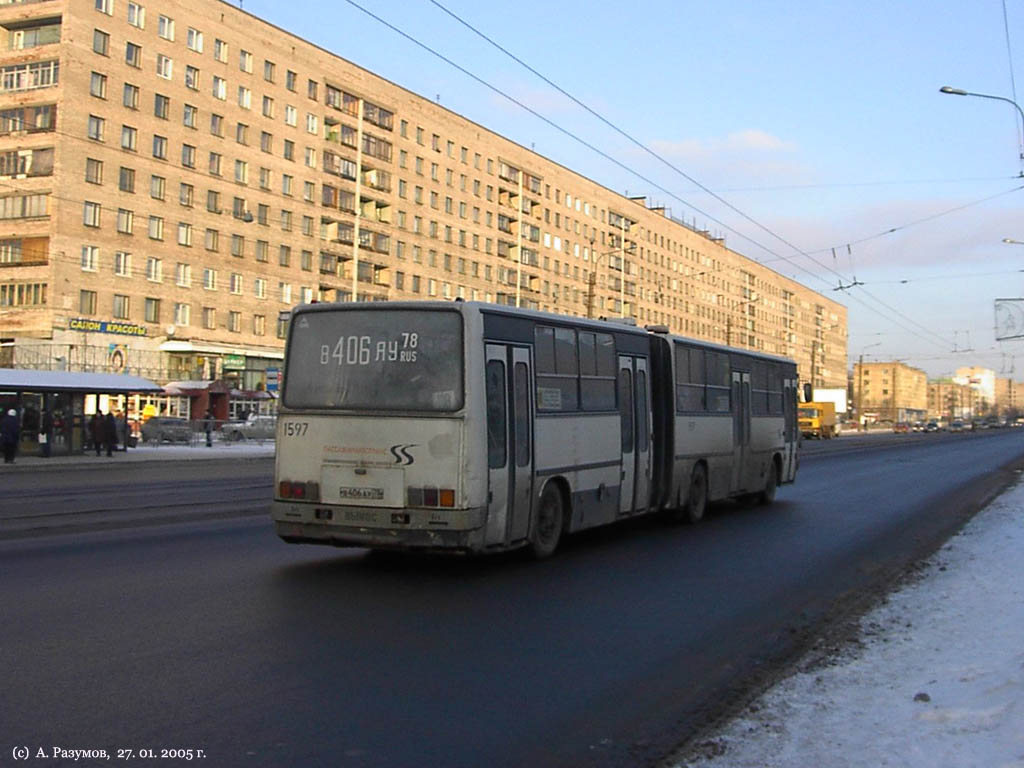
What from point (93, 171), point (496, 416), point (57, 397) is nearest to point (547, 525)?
point (496, 416)

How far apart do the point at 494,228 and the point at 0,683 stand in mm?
86651

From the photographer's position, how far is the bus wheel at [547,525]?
452 inches

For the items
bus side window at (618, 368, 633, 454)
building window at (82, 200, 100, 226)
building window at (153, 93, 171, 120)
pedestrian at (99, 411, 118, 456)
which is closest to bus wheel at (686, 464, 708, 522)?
bus side window at (618, 368, 633, 454)

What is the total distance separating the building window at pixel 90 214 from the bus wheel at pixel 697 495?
47.4 meters

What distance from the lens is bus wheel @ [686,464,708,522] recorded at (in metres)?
15.9

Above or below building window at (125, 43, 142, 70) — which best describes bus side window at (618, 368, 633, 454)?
below

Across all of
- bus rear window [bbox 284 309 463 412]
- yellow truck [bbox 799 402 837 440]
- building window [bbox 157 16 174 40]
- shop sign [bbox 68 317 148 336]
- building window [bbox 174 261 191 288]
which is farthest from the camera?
yellow truck [bbox 799 402 837 440]

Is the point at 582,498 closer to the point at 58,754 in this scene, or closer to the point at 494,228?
the point at 58,754

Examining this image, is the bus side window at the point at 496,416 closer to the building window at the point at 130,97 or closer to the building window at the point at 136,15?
the building window at the point at 130,97

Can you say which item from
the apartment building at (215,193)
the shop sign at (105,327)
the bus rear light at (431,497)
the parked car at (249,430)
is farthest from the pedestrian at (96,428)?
the bus rear light at (431,497)

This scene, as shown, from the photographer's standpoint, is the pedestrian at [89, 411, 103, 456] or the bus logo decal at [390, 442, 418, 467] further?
the pedestrian at [89, 411, 103, 456]

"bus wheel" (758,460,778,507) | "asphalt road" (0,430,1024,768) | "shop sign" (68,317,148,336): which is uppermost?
"shop sign" (68,317,148,336)

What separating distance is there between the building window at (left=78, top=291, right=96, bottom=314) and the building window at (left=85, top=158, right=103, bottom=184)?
589 centimetres

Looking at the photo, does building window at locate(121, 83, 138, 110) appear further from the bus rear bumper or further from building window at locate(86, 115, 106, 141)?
the bus rear bumper
